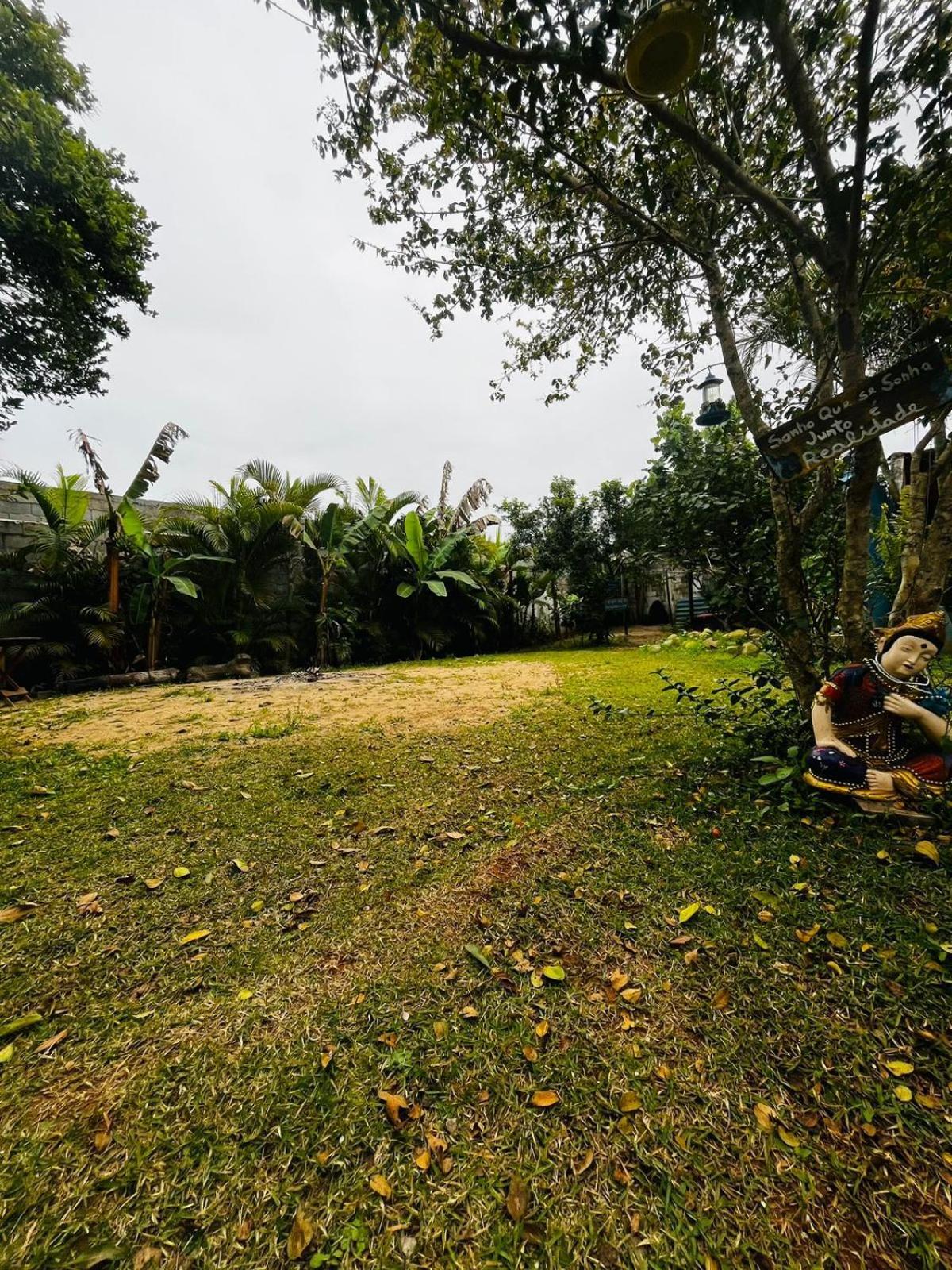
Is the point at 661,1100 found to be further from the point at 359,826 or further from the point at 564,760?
the point at 564,760

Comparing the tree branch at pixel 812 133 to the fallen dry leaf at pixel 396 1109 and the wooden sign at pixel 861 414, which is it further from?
the fallen dry leaf at pixel 396 1109

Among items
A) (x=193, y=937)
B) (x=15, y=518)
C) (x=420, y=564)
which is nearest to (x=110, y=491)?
(x=15, y=518)

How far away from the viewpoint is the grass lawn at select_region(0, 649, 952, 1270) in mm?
1013

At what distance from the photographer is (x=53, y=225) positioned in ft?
22.0

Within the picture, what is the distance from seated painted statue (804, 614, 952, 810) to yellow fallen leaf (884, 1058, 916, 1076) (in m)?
1.34

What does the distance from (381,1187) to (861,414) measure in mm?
3155

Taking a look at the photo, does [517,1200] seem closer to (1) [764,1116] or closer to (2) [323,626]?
(1) [764,1116]

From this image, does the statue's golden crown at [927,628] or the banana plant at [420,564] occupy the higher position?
the banana plant at [420,564]

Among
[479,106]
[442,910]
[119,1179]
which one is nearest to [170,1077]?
[119,1179]

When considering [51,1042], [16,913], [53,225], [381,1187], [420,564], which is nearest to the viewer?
[381,1187]

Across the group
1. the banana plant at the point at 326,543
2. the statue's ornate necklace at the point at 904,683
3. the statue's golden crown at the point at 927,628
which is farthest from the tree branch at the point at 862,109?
the banana plant at the point at 326,543

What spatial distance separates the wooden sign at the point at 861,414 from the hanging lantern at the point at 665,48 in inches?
Result: 56.3

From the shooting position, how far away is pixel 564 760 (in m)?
3.48

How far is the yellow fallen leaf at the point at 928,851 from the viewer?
202 cm
